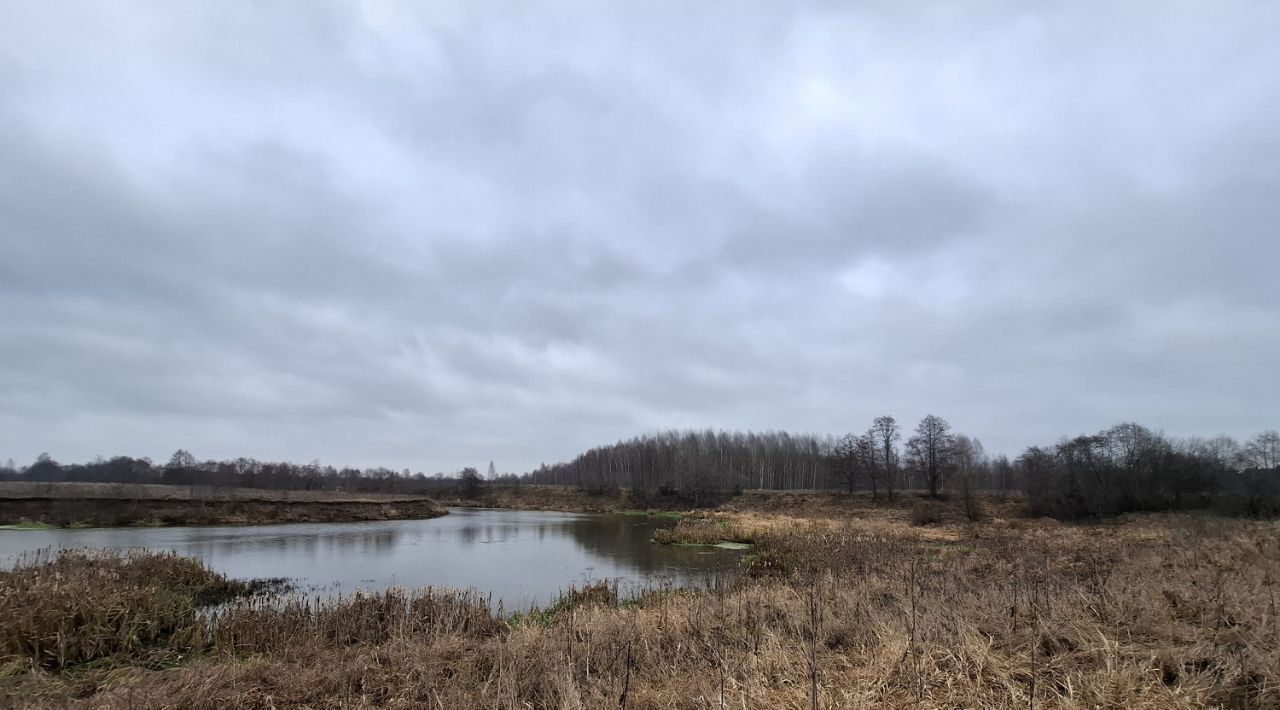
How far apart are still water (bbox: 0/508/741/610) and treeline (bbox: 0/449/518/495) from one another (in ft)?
249

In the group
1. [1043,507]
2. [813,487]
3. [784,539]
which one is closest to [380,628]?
[784,539]

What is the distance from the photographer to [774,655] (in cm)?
683

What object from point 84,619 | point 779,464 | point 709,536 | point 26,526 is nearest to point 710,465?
point 779,464

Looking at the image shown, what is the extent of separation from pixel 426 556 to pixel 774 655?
85.6 feet

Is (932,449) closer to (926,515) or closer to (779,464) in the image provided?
(926,515)

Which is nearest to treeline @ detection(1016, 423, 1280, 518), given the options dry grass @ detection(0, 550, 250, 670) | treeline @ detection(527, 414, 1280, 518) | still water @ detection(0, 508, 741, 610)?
treeline @ detection(527, 414, 1280, 518)

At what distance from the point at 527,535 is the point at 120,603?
31.9 metres

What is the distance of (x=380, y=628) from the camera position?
440 inches

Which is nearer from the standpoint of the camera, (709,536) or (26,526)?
(709,536)

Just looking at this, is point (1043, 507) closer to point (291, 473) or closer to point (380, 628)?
point (380, 628)

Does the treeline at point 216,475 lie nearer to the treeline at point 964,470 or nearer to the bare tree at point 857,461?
the treeline at point 964,470

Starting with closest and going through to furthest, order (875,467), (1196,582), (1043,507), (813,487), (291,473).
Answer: (1196,582)
(1043,507)
(875,467)
(813,487)
(291,473)

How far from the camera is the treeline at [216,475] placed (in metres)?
110

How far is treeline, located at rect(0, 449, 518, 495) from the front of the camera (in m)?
110
